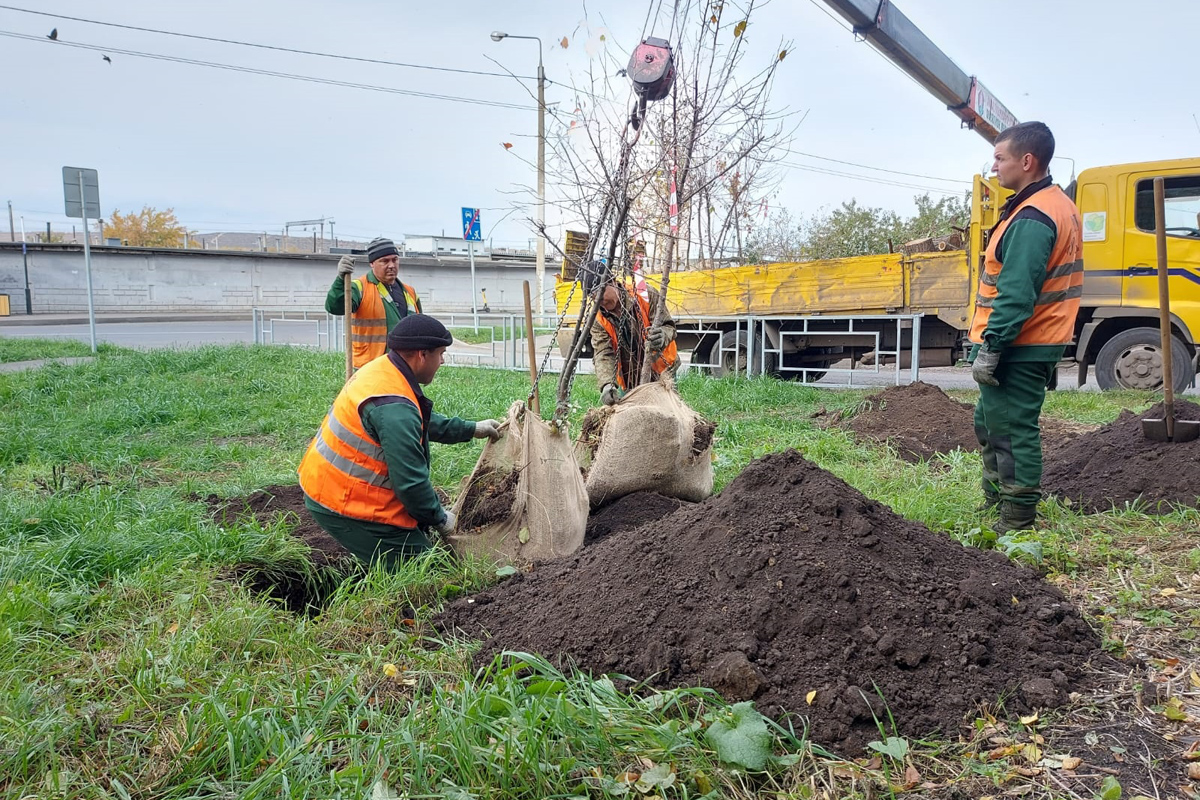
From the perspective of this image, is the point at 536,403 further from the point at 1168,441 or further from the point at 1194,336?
the point at 1194,336

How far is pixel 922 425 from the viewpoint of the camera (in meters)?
6.39

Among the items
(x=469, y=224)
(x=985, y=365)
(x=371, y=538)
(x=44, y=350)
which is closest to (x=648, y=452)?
(x=371, y=538)

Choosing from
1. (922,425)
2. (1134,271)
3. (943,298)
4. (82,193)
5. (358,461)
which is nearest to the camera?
(358,461)

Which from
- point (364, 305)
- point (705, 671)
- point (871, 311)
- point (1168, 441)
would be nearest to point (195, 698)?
Answer: point (705, 671)

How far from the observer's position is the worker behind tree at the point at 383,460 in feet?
10.4

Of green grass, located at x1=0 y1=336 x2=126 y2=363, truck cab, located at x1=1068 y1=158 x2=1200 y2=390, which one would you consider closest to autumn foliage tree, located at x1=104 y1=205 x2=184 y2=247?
green grass, located at x1=0 y1=336 x2=126 y2=363

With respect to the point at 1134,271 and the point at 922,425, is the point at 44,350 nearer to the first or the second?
the point at 922,425

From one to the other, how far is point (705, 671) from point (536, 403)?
7.55ft

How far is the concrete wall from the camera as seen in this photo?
1183 inches

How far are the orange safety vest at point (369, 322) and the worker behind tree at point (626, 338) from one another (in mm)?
1375

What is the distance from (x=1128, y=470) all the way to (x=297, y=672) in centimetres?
395

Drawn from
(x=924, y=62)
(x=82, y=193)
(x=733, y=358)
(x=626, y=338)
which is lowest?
(x=733, y=358)

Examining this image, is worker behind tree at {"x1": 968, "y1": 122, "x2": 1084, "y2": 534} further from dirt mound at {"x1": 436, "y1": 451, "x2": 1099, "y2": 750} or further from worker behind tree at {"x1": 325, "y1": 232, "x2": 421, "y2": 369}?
worker behind tree at {"x1": 325, "y1": 232, "x2": 421, "y2": 369}

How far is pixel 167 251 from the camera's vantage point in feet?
107
